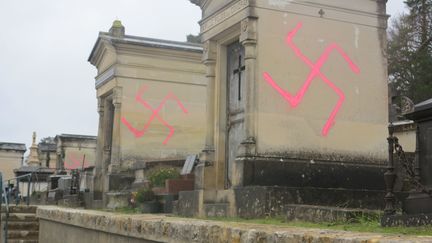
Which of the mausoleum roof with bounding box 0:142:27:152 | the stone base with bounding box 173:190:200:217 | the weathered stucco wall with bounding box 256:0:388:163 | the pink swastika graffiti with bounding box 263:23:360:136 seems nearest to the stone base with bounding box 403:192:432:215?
the weathered stucco wall with bounding box 256:0:388:163

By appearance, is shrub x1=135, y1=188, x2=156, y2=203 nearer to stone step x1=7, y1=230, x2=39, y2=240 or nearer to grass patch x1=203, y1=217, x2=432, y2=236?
grass patch x1=203, y1=217, x2=432, y2=236

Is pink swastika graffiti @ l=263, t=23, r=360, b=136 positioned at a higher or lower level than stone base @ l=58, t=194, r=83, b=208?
higher

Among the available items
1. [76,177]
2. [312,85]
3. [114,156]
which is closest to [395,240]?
[312,85]

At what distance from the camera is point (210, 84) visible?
35.2 feet

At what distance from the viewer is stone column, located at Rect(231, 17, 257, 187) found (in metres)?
8.90

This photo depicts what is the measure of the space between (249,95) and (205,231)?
3731mm

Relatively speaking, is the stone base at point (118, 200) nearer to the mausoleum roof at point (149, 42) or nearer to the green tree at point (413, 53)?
the mausoleum roof at point (149, 42)

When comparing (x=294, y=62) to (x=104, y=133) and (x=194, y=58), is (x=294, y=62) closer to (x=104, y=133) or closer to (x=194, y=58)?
(x=194, y=58)

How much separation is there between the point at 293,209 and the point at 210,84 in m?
3.81

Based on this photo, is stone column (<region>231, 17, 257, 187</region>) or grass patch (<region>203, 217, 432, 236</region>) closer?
grass patch (<region>203, 217, 432, 236</region>)

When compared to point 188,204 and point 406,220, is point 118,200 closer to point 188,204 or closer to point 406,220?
point 188,204

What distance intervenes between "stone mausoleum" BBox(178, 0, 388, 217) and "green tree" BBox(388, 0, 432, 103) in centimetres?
1568

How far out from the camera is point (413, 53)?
93.6 ft

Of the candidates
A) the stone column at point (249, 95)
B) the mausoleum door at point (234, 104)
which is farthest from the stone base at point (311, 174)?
the mausoleum door at point (234, 104)
